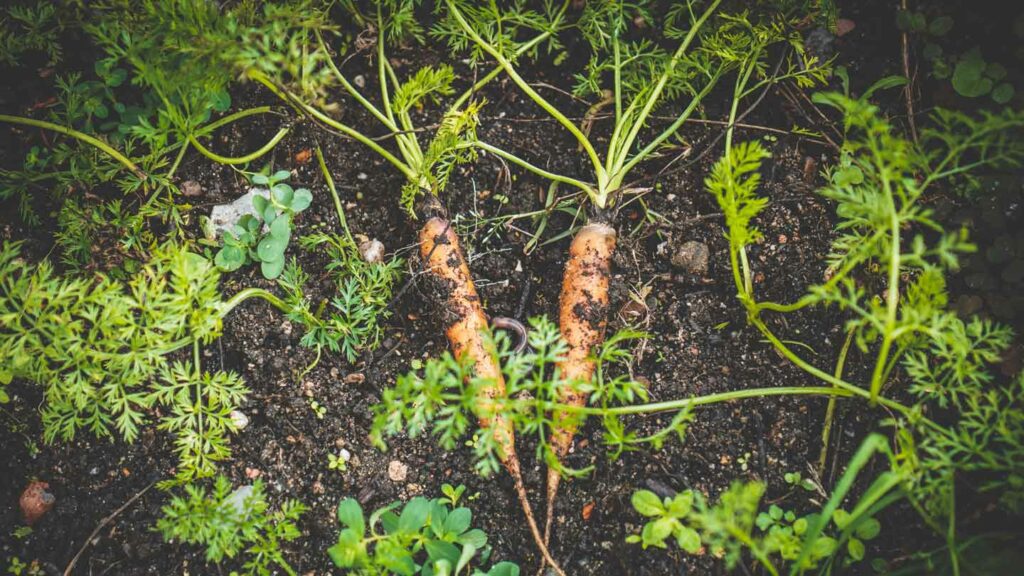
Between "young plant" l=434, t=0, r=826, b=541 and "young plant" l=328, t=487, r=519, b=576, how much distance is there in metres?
0.24

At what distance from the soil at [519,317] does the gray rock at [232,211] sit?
1.8 inches

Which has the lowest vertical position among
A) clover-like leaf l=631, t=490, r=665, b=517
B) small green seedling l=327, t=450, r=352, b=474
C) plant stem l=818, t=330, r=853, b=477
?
small green seedling l=327, t=450, r=352, b=474

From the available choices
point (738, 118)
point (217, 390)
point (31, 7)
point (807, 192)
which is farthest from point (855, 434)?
point (31, 7)

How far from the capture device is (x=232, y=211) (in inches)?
80.4

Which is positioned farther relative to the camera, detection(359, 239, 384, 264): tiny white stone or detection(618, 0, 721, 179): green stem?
detection(359, 239, 384, 264): tiny white stone

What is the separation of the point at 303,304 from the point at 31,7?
1234mm

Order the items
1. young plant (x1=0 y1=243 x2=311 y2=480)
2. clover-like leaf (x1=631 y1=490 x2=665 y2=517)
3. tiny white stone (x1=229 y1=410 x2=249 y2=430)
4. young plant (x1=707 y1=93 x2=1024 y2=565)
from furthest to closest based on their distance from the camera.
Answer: tiny white stone (x1=229 y1=410 x2=249 y2=430) < clover-like leaf (x1=631 y1=490 x2=665 y2=517) < young plant (x1=0 y1=243 x2=311 y2=480) < young plant (x1=707 y1=93 x2=1024 y2=565)

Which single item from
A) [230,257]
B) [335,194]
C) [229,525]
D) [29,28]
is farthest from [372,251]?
[29,28]

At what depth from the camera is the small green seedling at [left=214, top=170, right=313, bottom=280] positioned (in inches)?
75.8

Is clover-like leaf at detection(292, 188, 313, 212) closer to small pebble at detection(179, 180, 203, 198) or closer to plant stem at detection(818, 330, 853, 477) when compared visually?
small pebble at detection(179, 180, 203, 198)

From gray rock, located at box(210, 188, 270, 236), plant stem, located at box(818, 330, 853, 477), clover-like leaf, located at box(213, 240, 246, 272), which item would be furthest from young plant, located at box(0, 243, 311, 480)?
plant stem, located at box(818, 330, 853, 477)

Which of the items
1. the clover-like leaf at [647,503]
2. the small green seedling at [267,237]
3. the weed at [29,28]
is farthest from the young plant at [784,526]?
the weed at [29,28]

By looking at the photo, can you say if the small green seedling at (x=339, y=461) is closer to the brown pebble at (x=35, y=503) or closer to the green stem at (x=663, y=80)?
the brown pebble at (x=35, y=503)

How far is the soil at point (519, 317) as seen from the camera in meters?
1.83
